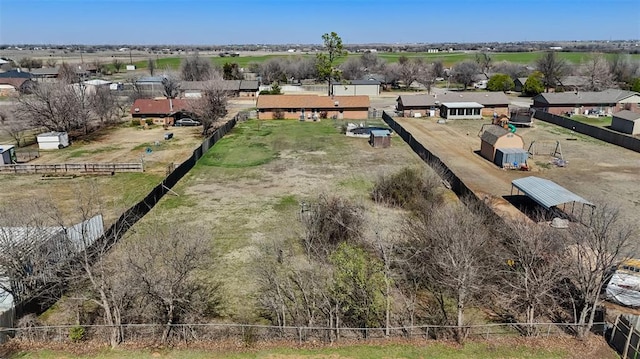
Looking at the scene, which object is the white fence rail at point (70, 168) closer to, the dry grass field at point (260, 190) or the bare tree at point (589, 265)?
the dry grass field at point (260, 190)

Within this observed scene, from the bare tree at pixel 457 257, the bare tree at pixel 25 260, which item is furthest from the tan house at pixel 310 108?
the bare tree at pixel 25 260

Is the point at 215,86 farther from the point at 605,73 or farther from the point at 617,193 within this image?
the point at 605,73

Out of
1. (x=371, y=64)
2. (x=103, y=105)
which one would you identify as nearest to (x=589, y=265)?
(x=103, y=105)

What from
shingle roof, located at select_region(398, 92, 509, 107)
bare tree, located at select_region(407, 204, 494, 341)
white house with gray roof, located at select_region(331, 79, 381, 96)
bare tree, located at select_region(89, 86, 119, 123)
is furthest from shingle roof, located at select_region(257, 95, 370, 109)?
bare tree, located at select_region(407, 204, 494, 341)

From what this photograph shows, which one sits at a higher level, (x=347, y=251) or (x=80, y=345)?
(x=347, y=251)

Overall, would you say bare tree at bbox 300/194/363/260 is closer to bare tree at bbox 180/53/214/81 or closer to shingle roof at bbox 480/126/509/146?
shingle roof at bbox 480/126/509/146

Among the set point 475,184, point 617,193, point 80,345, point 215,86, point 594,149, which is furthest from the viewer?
point 215,86

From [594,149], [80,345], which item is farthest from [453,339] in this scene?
[594,149]
